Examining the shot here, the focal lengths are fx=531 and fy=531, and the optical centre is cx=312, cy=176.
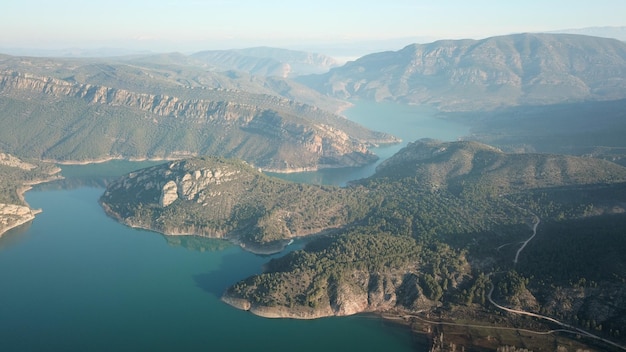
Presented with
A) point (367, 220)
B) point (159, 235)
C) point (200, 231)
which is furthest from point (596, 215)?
point (159, 235)

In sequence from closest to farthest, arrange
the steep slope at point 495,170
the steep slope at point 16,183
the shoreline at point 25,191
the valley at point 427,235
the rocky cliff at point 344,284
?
the valley at point 427,235
the rocky cliff at point 344,284
the shoreline at point 25,191
the steep slope at point 16,183
the steep slope at point 495,170

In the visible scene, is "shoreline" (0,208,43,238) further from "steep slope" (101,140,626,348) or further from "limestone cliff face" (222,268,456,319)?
"limestone cliff face" (222,268,456,319)

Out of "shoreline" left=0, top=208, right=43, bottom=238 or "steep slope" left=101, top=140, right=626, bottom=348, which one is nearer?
"steep slope" left=101, top=140, right=626, bottom=348

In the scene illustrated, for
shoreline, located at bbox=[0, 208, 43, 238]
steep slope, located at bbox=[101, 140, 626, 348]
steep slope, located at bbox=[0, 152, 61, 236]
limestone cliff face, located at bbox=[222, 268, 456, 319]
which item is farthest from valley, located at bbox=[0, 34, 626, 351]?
shoreline, located at bbox=[0, 208, 43, 238]

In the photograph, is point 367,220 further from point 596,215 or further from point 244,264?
point 596,215

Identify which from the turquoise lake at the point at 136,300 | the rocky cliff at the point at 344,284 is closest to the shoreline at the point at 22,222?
the turquoise lake at the point at 136,300

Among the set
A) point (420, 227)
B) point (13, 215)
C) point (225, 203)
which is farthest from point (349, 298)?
point (13, 215)

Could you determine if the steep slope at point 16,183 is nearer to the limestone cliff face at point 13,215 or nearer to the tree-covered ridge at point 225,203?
the limestone cliff face at point 13,215

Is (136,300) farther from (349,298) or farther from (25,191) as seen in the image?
(25,191)
